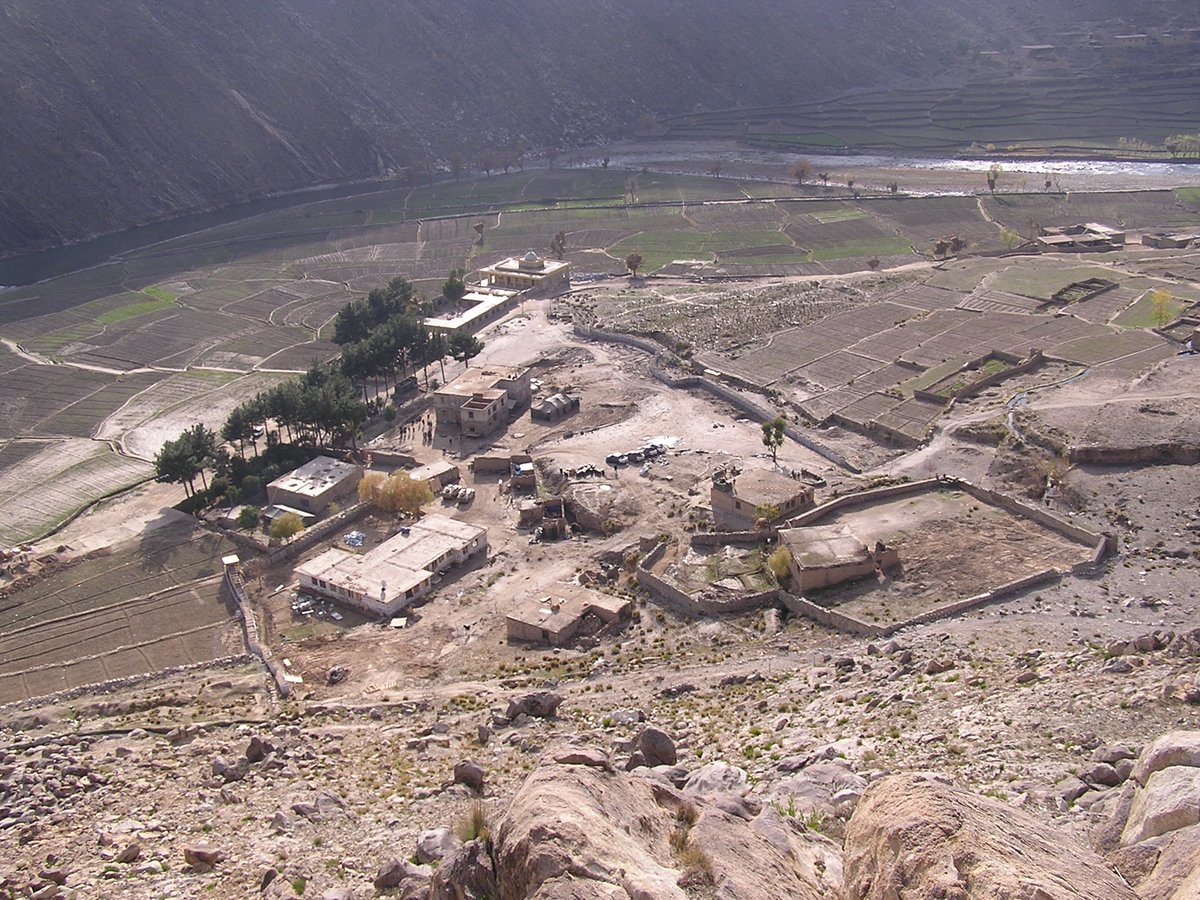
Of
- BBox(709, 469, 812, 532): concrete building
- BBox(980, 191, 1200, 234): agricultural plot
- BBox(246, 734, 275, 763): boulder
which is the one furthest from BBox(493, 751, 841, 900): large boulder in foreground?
BBox(980, 191, 1200, 234): agricultural plot

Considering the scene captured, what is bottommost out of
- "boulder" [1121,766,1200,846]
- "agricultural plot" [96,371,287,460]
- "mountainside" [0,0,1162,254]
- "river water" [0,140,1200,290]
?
"agricultural plot" [96,371,287,460]

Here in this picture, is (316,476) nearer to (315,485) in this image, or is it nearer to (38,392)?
(315,485)

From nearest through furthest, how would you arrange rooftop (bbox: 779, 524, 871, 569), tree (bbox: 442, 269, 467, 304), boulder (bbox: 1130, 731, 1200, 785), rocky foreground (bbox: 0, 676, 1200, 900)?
1. rocky foreground (bbox: 0, 676, 1200, 900)
2. boulder (bbox: 1130, 731, 1200, 785)
3. rooftop (bbox: 779, 524, 871, 569)
4. tree (bbox: 442, 269, 467, 304)

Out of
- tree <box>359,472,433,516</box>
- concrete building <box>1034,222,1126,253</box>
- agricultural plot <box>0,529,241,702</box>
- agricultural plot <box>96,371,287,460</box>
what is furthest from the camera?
concrete building <box>1034,222,1126,253</box>

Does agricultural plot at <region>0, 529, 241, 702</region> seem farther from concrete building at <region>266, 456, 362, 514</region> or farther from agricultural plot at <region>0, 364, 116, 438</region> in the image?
agricultural plot at <region>0, 364, 116, 438</region>

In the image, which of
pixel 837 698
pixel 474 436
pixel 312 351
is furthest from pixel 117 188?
pixel 837 698

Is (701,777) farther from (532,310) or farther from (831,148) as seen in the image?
(831,148)
